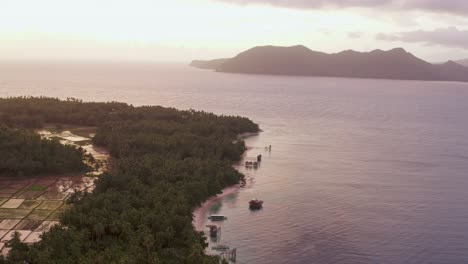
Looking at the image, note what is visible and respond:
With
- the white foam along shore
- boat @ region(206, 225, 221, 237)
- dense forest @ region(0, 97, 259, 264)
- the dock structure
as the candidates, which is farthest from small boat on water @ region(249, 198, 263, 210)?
the dock structure

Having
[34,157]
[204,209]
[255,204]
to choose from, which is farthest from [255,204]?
[34,157]

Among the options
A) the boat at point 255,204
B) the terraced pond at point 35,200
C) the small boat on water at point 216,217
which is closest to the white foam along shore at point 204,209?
the small boat on water at point 216,217

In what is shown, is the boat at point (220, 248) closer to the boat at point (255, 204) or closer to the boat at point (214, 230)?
the boat at point (214, 230)

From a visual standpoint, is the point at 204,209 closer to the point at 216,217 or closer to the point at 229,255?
the point at 216,217

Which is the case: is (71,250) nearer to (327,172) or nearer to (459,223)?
(459,223)

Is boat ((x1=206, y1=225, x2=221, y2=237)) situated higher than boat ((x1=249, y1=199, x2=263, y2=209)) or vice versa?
boat ((x1=249, y1=199, x2=263, y2=209))

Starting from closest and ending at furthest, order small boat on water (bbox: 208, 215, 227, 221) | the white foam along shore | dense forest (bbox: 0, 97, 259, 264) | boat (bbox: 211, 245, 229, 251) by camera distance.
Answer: dense forest (bbox: 0, 97, 259, 264) → boat (bbox: 211, 245, 229, 251) → the white foam along shore → small boat on water (bbox: 208, 215, 227, 221)

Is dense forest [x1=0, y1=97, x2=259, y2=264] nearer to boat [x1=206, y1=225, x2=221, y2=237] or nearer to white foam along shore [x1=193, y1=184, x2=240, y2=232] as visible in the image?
white foam along shore [x1=193, y1=184, x2=240, y2=232]
